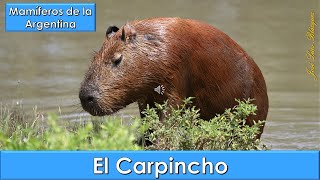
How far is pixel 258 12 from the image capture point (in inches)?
752

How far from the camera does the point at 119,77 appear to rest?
894 cm

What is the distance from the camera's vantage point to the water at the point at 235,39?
1284 centimetres

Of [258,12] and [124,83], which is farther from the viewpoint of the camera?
[258,12]

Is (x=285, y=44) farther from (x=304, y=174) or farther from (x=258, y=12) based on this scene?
(x=304, y=174)

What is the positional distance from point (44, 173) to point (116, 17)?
1175 centimetres

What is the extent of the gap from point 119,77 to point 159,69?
0.37m

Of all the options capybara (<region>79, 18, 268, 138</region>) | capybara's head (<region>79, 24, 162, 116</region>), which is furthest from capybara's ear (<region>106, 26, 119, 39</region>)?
capybara's head (<region>79, 24, 162, 116</region>)

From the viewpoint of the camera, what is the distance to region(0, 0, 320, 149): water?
42.1ft

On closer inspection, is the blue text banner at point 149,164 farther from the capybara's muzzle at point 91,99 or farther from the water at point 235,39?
the water at point 235,39

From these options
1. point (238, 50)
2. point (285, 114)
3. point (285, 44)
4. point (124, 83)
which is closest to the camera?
point (124, 83)

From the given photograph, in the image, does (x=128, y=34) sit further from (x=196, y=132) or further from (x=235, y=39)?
(x=235, y=39)

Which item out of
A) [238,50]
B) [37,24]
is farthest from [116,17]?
[238,50]

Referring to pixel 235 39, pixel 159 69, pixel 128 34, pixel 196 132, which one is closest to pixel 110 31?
pixel 128 34

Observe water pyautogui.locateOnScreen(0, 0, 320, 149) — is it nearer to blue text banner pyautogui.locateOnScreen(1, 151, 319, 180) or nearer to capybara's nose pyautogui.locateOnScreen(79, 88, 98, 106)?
capybara's nose pyautogui.locateOnScreen(79, 88, 98, 106)
